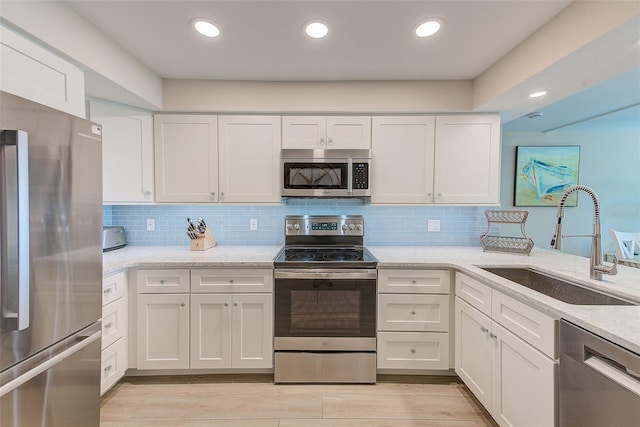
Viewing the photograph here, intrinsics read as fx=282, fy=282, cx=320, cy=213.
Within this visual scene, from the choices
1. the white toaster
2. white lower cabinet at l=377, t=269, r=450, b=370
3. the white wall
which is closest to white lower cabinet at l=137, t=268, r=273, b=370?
the white toaster

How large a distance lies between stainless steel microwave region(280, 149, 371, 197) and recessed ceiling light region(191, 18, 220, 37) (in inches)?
37.1

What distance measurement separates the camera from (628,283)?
4.85 ft

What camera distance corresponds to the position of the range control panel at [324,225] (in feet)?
8.57

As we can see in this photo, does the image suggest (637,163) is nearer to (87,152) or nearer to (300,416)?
(300,416)

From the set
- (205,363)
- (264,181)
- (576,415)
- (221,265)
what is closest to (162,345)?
(205,363)

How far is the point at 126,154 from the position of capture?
2.32 metres

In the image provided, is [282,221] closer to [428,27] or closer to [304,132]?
[304,132]

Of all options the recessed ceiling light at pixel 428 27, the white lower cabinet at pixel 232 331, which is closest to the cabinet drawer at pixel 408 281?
the white lower cabinet at pixel 232 331

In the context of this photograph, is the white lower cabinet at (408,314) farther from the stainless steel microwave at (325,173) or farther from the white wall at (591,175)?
the white wall at (591,175)

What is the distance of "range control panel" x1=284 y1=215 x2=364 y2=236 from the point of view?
2611 millimetres

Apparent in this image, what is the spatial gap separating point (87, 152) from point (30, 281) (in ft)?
1.96

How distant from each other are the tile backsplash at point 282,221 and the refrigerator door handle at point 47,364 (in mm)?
1384

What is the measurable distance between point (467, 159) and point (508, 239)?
0.77 meters

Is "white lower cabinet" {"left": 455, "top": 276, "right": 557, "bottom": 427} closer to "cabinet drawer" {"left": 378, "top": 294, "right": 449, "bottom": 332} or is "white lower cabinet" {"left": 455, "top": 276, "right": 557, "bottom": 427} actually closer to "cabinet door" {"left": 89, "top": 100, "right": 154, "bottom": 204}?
"cabinet drawer" {"left": 378, "top": 294, "right": 449, "bottom": 332}
